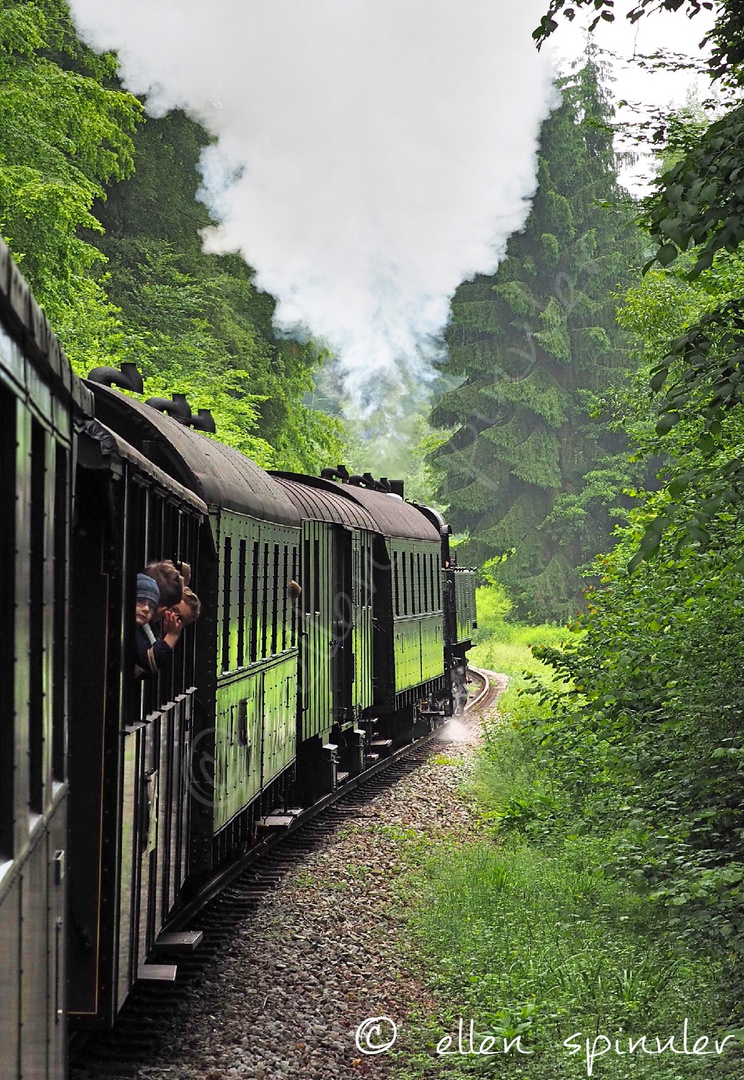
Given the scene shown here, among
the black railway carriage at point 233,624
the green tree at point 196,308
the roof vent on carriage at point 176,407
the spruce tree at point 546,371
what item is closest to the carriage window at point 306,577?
the black railway carriage at point 233,624

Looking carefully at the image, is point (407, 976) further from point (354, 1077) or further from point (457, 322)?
point (457, 322)

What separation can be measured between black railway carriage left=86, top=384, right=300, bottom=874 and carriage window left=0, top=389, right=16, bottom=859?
4.10 m

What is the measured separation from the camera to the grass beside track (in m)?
5.89

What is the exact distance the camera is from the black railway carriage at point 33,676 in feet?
8.12

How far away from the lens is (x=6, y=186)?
17984mm

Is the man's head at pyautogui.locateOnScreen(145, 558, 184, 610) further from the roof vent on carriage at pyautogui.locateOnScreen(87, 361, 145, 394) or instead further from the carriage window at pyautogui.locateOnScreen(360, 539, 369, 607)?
the carriage window at pyautogui.locateOnScreen(360, 539, 369, 607)

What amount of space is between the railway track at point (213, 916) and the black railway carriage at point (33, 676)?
8.06 ft

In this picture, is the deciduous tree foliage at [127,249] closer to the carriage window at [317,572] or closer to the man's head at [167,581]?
the carriage window at [317,572]

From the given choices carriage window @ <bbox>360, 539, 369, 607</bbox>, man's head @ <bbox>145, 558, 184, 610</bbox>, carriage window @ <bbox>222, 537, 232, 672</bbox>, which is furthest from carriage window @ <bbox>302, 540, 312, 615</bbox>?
man's head @ <bbox>145, 558, 184, 610</bbox>

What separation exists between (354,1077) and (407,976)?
169cm

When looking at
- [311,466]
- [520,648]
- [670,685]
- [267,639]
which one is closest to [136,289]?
[311,466]

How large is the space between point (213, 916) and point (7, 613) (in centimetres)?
649

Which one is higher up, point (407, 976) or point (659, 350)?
point (659, 350)

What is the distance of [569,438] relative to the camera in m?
45.2
